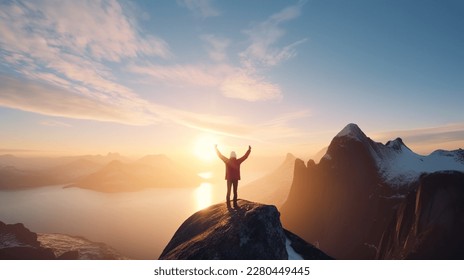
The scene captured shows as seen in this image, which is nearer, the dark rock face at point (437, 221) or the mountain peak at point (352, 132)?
the dark rock face at point (437, 221)

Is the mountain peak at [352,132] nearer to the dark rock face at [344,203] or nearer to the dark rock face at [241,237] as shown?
the dark rock face at [344,203]

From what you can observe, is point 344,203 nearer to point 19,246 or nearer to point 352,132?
point 352,132

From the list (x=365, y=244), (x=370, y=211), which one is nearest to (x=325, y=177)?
(x=370, y=211)

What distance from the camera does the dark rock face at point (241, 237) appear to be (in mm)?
13422

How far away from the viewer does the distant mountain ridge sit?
8119 centimetres

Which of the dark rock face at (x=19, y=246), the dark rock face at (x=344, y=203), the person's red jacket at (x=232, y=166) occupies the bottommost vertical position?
the dark rock face at (x=19, y=246)

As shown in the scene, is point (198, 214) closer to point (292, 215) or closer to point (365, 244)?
point (365, 244)

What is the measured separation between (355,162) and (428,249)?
184 ft

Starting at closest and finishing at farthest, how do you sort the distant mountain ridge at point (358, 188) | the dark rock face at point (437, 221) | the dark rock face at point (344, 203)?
the dark rock face at point (437, 221)
the distant mountain ridge at point (358, 188)
the dark rock face at point (344, 203)

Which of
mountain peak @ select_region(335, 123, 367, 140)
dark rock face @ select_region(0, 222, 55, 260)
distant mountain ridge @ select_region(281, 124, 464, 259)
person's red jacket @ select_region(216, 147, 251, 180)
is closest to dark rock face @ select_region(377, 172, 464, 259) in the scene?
distant mountain ridge @ select_region(281, 124, 464, 259)

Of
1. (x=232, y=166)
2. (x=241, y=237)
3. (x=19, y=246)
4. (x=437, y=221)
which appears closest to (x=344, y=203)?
(x=437, y=221)

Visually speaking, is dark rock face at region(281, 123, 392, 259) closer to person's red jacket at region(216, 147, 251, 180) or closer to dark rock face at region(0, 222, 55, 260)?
person's red jacket at region(216, 147, 251, 180)

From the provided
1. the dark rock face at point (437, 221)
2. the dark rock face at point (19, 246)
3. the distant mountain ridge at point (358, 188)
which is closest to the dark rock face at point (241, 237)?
the dark rock face at point (437, 221)

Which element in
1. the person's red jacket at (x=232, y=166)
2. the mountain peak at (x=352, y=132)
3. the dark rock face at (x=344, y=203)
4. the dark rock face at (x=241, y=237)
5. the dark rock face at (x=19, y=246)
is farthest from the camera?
the mountain peak at (x=352, y=132)
